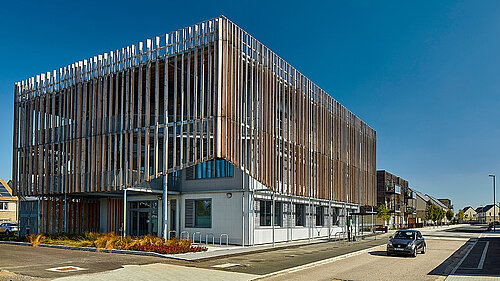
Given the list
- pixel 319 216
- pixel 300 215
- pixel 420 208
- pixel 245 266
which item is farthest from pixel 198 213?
pixel 420 208

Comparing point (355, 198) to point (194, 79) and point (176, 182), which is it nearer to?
point (176, 182)

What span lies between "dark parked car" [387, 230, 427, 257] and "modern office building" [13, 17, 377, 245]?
702 centimetres

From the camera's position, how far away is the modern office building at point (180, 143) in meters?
25.6

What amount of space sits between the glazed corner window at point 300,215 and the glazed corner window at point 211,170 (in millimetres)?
7834

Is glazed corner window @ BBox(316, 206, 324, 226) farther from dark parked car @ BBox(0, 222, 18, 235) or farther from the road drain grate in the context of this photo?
dark parked car @ BBox(0, 222, 18, 235)

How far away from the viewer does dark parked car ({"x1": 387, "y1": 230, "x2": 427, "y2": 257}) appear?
23.0 m

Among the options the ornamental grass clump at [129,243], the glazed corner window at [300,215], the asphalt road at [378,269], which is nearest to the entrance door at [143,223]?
the ornamental grass clump at [129,243]

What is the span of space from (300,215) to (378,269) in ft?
54.8

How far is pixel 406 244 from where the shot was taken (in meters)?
23.2

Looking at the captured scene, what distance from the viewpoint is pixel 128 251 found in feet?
72.7

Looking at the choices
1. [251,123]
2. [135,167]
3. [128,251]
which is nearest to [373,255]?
[251,123]

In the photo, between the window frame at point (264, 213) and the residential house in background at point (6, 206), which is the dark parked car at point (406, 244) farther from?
the residential house in background at point (6, 206)

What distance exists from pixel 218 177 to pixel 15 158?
58.9ft

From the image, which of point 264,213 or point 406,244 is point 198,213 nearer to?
point 264,213
